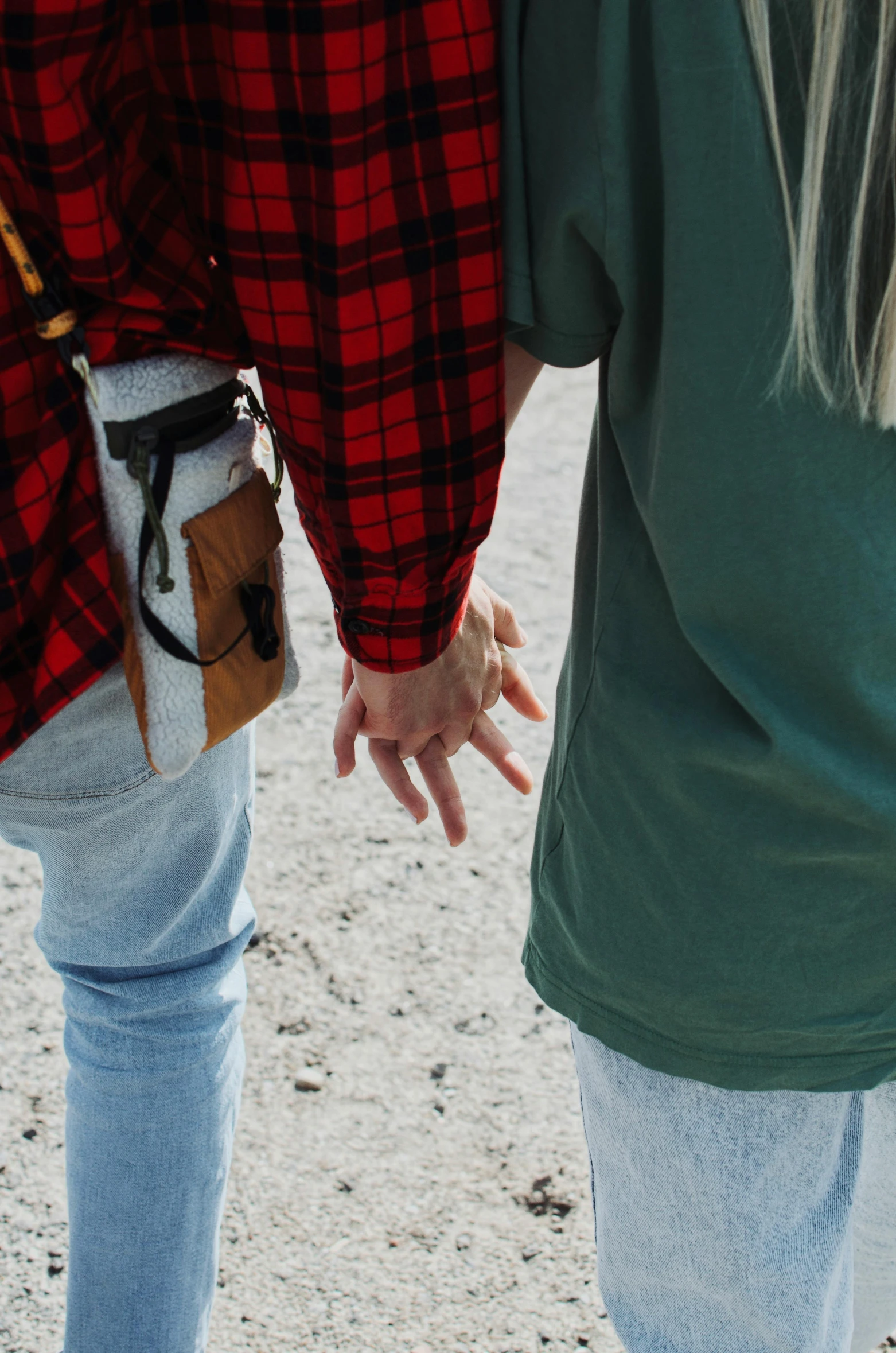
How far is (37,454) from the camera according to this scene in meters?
0.84

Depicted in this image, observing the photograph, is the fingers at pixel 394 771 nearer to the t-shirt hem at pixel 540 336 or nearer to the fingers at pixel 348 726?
the fingers at pixel 348 726

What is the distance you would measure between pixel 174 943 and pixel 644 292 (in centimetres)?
74

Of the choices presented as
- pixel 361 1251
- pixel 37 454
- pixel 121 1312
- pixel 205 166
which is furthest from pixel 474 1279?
pixel 205 166

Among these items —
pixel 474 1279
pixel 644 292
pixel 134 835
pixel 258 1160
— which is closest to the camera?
pixel 644 292

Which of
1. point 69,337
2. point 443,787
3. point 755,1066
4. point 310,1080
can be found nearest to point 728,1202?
point 755,1066

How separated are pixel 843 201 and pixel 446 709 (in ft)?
1.95

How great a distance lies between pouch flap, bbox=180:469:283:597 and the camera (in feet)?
2.98

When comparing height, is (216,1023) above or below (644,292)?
below

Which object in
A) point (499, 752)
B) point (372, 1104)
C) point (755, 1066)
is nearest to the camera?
point (755, 1066)

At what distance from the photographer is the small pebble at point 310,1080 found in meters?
1.75

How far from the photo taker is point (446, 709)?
116 cm

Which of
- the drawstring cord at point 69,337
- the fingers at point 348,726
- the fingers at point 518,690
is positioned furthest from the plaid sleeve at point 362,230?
the fingers at point 518,690

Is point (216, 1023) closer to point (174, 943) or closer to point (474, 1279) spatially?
point (174, 943)

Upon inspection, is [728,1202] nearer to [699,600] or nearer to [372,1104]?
[699,600]
